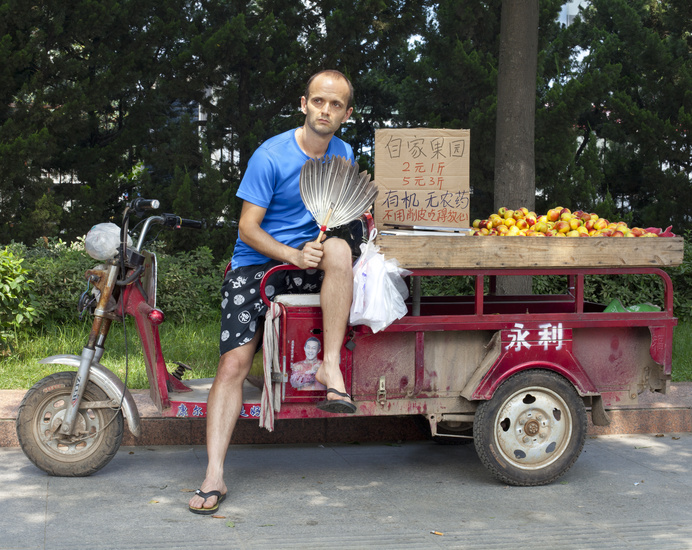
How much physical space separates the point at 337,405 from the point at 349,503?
1.82 feet

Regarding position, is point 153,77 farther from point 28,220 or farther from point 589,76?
point 589,76

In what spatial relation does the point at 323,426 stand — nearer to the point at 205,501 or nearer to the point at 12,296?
the point at 205,501

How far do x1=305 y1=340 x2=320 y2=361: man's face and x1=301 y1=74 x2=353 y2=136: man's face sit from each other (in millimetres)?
1033

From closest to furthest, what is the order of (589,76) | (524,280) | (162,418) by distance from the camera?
(162,418)
(524,280)
(589,76)

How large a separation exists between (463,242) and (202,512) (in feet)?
5.88

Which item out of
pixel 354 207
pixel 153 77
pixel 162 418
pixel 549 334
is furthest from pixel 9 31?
pixel 549 334

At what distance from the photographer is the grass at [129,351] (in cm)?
592

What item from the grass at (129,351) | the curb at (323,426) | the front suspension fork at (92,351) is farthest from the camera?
the grass at (129,351)

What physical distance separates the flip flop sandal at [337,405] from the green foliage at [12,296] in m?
3.31

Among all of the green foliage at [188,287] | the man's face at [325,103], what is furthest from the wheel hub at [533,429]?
the green foliage at [188,287]

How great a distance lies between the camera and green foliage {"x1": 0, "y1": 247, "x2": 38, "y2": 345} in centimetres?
607

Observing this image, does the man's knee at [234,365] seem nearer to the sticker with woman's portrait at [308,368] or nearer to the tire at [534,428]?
the sticker with woman's portrait at [308,368]

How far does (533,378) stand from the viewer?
13.6 ft

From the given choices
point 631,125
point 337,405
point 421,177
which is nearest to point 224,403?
point 337,405
